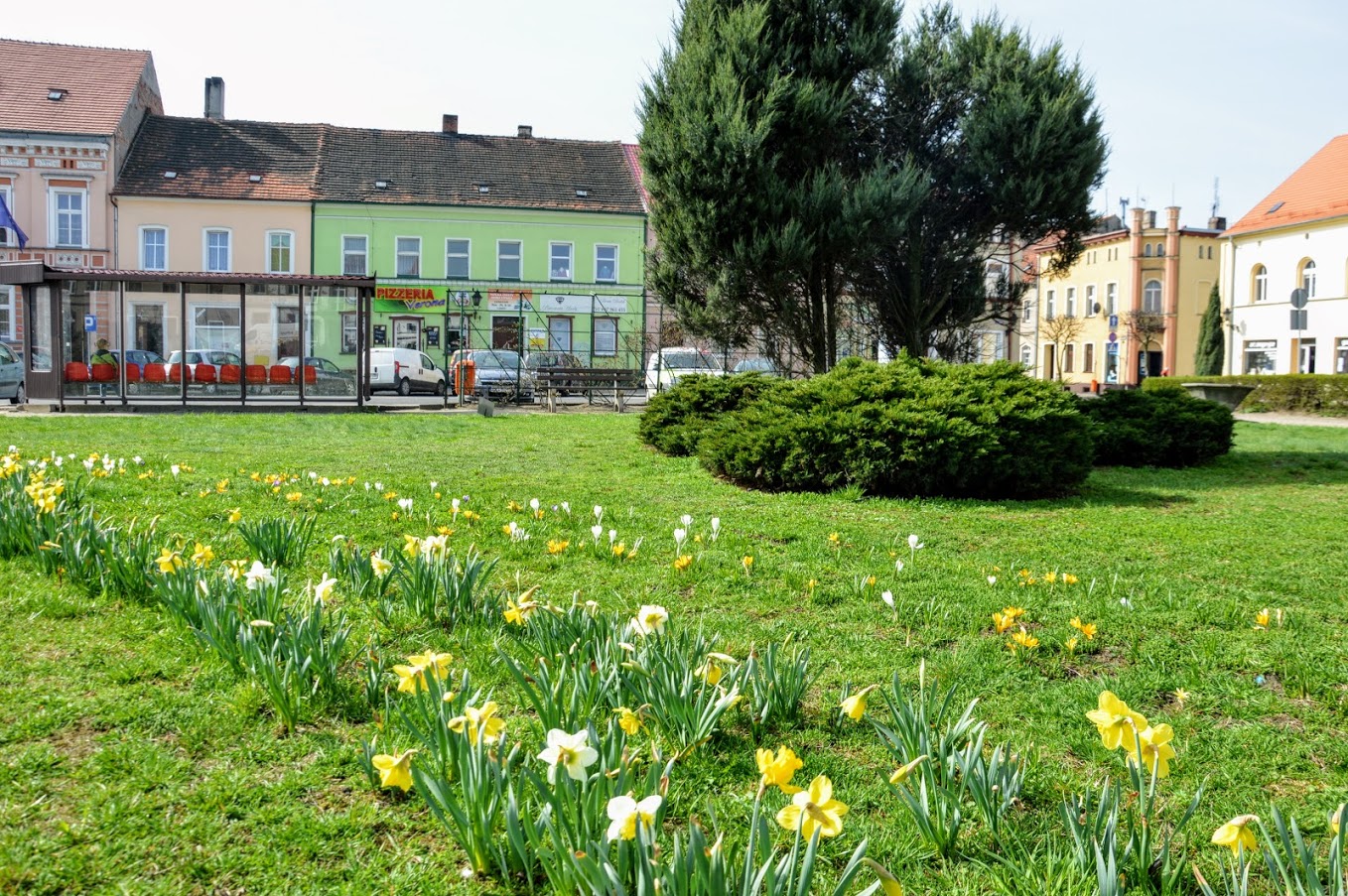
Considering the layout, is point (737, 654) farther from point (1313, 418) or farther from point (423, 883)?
point (1313, 418)

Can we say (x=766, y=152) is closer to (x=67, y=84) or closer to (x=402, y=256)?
(x=402, y=256)

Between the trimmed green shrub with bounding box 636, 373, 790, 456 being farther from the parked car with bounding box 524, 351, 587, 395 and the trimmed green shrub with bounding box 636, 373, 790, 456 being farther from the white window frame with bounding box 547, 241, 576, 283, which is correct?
the white window frame with bounding box 547, 241, 576, 283

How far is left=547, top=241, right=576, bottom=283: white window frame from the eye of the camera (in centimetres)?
4634

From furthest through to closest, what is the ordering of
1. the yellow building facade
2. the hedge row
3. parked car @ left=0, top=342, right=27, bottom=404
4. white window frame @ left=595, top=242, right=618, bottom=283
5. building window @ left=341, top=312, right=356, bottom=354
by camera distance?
the yellow building facade
white window frame @ left=595, top=242, right=618, bottom=283
the hedge row
parked car @ left=0, top=342, right=27, bottom=404
building window @ left=341, top=312, right=356, bottom=354

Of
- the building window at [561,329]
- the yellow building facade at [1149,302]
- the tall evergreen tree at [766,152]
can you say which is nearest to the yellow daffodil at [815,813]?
the tall evergreen tree at [766,152]

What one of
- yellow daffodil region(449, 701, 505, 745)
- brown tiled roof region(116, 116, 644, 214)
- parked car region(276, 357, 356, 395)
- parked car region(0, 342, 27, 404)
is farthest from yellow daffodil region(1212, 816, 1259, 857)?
brown tiled roof region(116, 116, 644, 214)

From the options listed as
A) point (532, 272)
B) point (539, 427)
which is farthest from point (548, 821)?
point (532, 272)

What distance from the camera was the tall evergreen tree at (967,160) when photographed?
1406cm

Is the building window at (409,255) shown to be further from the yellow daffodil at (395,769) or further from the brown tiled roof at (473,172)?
the yellow daffodil at (395,769)

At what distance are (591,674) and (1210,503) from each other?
26.0 feet

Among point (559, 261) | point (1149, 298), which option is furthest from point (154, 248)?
point (1149, 298)

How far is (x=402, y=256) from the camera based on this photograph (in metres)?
45.2

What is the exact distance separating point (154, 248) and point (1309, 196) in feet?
162

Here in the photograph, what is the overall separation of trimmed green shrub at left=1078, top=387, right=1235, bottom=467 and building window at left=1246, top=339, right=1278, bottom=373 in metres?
40.9
